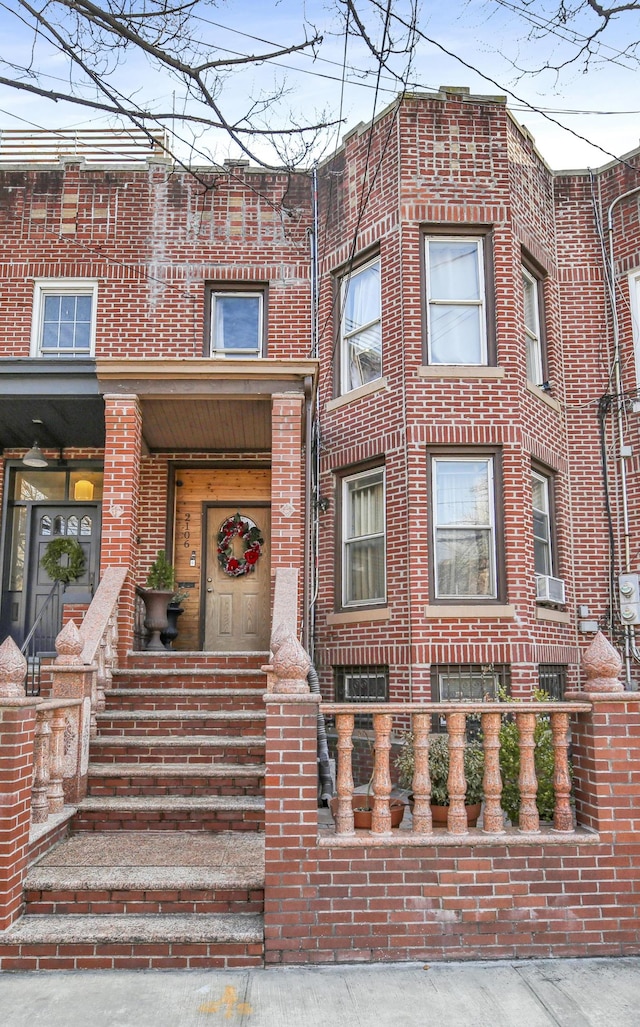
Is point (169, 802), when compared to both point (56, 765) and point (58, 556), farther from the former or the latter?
point (58, 556)

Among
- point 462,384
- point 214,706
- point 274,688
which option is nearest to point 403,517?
point 462,384

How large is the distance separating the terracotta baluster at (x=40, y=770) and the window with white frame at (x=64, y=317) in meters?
6.46

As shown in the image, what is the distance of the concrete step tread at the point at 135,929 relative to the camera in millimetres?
4359

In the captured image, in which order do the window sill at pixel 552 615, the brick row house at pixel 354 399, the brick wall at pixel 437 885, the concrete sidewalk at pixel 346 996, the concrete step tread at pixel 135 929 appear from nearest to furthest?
the concrete sidewalk at pixel 346 996, the concrete step tread at pixel 135 929, the brick wall at pixel 437 885, the brick row house at pixel 354 399, the window sill at pixel 552 615

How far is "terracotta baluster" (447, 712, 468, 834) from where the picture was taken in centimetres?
470

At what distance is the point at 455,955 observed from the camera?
447 cm

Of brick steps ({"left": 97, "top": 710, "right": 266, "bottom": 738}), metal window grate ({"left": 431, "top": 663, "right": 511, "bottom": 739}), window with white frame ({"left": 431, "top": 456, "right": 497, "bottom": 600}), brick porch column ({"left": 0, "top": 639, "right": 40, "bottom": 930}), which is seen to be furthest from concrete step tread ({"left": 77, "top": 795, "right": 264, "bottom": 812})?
window with white frame ({"left": 431, "top": 456, "right": 497, "bottom": 600})

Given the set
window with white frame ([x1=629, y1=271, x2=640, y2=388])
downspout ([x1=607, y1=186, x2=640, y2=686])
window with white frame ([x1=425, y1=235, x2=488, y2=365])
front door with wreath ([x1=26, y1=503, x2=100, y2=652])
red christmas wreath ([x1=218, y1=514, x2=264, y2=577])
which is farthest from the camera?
red christmas wreath ([x1=218, y1=514, x2=264, y2=577])

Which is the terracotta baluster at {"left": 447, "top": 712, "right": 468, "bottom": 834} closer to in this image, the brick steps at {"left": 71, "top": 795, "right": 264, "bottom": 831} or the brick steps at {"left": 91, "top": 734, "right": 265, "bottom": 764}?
the brick steps at {"left": 71, "top": 795, "right": 264, "bottom": 831}

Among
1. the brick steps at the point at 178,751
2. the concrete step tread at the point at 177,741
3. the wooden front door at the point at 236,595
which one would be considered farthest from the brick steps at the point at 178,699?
the wooden front door at the point at 236,595

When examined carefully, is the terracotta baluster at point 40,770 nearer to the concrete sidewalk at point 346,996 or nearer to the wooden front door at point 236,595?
the concrete sidewalk at point 346,996

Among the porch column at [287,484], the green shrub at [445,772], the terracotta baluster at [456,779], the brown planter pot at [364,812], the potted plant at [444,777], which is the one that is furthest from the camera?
the porch column at [287,484]

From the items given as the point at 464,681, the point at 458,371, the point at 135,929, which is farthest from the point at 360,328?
the point at 135,929

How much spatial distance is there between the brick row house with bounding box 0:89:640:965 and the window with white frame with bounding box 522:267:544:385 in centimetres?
5
